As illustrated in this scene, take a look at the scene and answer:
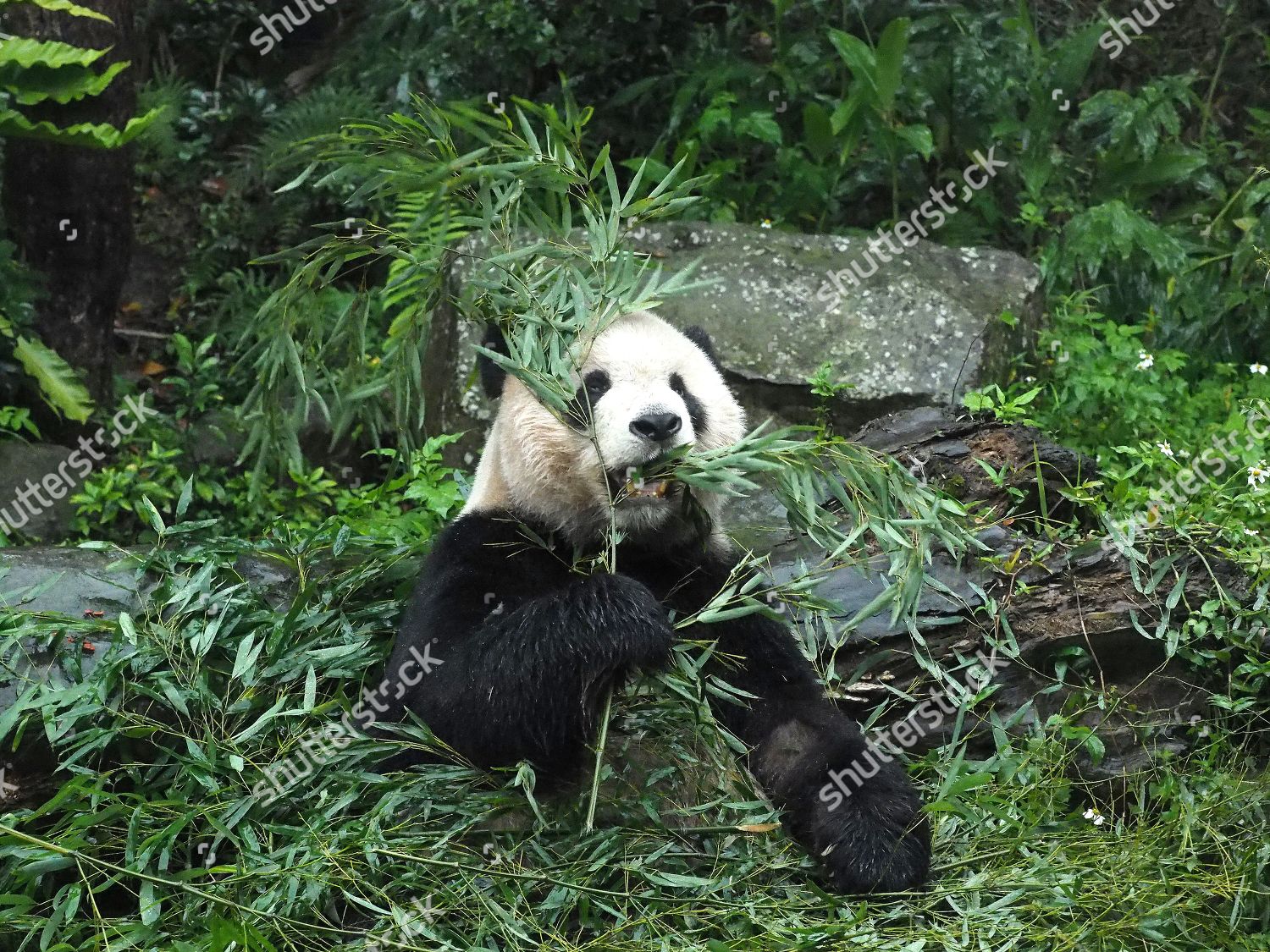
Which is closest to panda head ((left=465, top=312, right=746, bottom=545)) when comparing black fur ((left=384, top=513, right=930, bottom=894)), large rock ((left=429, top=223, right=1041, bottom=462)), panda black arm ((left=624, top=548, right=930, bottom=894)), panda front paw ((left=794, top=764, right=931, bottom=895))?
black fur ((left=384, top=513, right=930, bottom=894))

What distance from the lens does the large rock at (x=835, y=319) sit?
7539mm

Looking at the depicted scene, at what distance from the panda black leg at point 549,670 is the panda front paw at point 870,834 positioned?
82cm

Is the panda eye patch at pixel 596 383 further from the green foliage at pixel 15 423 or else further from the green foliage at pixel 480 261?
the green foliage at pixel 15 423

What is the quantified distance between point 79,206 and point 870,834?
19.9 feet

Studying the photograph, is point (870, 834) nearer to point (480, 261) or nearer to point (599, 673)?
point (599, 673)

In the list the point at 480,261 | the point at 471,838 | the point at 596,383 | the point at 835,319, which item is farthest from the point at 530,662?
the point at 835,319

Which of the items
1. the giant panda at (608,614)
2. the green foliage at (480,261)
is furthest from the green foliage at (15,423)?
the giant panda at (608,614)

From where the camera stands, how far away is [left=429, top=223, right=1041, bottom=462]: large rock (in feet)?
24.7

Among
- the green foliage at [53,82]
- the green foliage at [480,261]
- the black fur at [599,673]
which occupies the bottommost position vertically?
the black fur at [599,673]

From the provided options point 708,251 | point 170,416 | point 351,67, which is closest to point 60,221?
point 170,416

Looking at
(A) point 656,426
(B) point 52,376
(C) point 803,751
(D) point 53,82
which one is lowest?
(C) point 803,751

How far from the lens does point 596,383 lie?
445 centimetres

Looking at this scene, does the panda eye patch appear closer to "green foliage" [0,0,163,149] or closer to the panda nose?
the panda nose

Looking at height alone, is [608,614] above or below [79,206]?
below
